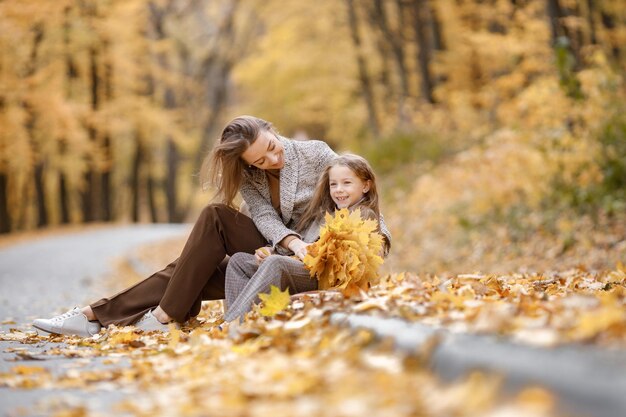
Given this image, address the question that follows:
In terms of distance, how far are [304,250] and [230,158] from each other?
2.74 feet

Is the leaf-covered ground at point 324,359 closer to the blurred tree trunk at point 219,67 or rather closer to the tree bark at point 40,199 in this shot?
the tree bark at point 40,199

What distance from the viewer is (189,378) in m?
3.61

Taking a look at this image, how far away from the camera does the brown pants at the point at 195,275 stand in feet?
17.6

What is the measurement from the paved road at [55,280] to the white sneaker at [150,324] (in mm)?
870

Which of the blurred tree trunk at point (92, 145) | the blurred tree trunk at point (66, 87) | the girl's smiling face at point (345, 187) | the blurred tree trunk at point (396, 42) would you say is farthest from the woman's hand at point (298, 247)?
the blurred tree trunk at point (92, 145)

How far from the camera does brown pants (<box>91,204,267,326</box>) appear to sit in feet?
17.6

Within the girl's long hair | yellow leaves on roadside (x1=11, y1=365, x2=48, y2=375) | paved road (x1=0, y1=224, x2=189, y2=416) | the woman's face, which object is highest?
the woman's face

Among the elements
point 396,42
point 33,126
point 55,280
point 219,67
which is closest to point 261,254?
point 55,280

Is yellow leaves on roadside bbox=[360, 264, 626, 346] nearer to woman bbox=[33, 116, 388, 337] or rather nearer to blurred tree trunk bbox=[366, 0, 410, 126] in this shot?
woman bbox=[33, 116, 388, 337]

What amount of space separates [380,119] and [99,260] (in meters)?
12.6

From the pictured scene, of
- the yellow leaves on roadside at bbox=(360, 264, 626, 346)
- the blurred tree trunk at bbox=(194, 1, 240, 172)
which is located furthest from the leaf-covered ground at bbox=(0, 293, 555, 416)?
the blurred tree trunk at bbox=(194, 1, 240, 172)

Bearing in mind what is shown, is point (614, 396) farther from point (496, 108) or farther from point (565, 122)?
point (496, 108)

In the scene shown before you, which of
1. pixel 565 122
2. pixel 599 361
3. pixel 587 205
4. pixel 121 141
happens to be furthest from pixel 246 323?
pixel 121 141

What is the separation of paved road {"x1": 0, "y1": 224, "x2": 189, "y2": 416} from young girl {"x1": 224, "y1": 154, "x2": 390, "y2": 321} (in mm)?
1061
